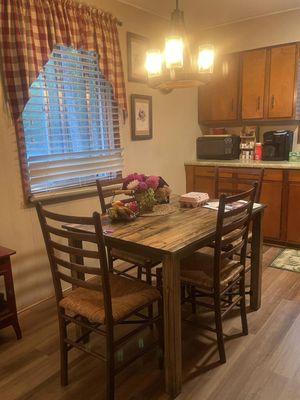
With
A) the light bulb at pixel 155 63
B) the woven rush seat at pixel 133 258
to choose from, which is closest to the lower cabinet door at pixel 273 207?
the woven rush seat at pixel 133 258

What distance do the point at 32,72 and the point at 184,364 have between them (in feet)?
7.14

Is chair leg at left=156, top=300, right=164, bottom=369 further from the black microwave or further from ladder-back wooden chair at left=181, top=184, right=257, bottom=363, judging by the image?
the black microwave

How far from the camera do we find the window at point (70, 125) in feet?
8.26

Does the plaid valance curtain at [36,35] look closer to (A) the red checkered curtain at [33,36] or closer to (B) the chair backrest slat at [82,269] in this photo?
(A) the red checkered curtain at [33,36]

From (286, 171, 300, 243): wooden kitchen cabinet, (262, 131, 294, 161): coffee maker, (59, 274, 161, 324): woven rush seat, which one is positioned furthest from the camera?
(262, 131, 294, 161): coffee maker

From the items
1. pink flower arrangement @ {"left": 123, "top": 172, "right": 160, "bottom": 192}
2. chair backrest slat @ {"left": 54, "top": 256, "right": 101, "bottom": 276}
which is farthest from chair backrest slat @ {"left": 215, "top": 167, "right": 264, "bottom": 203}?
chair backrest slat @ {"left": 54, "top": 256, "right": 101, "bottom": 276}

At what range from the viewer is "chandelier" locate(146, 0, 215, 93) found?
189cm

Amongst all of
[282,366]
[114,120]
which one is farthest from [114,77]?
[282,366]

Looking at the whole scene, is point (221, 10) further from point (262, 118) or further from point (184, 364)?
point (184, 364)

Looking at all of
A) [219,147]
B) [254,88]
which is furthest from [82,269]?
[254,88]

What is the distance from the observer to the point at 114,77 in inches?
119

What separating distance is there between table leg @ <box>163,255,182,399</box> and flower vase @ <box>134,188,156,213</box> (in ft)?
2.27

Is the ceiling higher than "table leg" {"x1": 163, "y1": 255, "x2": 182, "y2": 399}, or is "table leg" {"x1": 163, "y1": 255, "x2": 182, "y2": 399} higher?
the ceiling

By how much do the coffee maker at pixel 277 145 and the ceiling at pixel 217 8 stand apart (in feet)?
4.34
